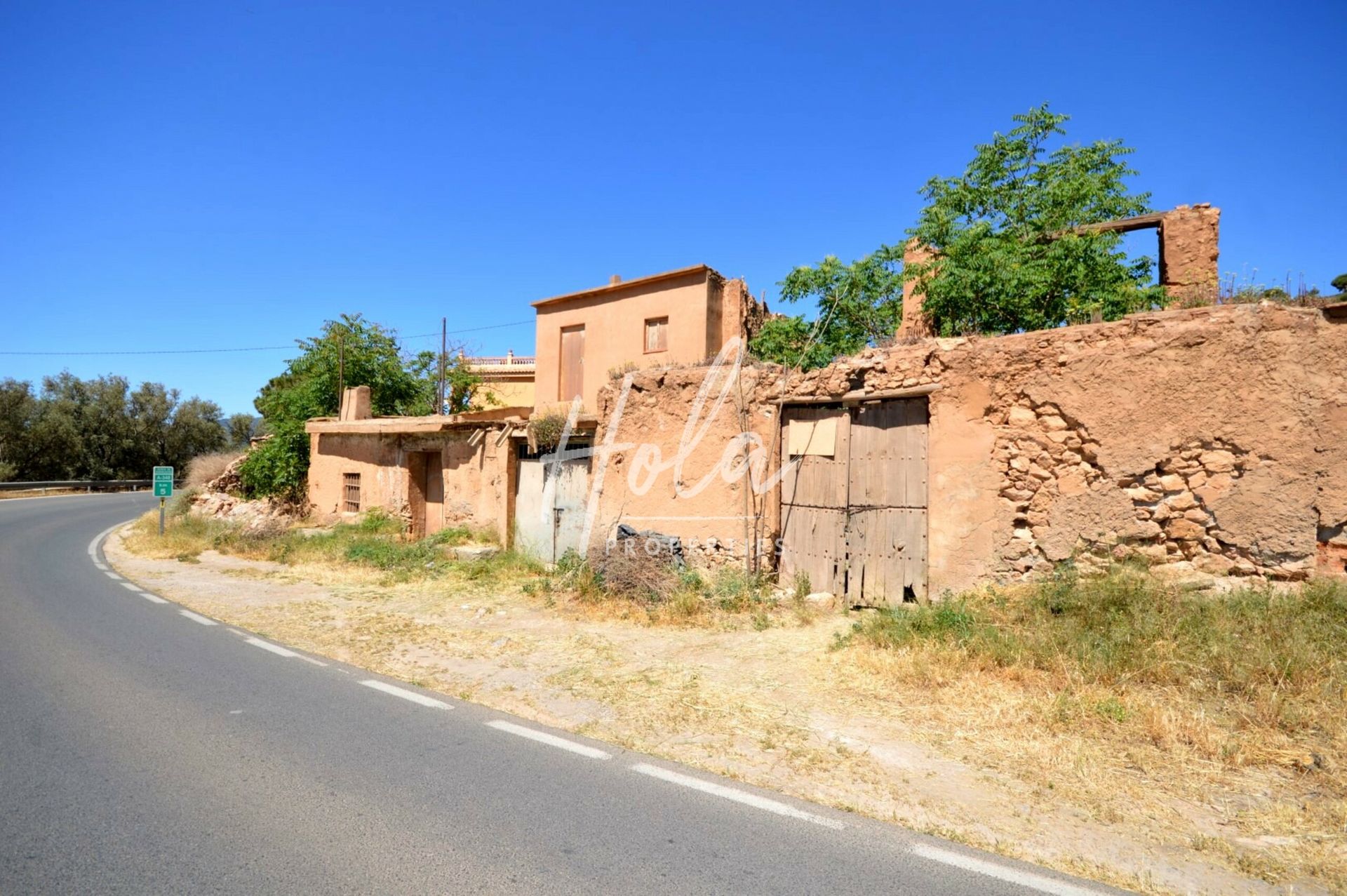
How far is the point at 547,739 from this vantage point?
4.75 meters

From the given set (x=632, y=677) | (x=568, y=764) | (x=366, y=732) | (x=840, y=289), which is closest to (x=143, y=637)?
(x=366, y=732)

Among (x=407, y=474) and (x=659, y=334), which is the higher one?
(x=659, y=334)

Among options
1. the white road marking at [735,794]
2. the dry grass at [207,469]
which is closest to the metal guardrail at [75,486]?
the dry grass at [207,469]

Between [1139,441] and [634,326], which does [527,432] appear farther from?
[1139,441]

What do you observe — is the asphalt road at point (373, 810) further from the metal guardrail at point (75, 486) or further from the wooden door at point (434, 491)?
the metal guardrail at point (75, 486)

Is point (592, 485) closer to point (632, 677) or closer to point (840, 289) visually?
point (632, 677)

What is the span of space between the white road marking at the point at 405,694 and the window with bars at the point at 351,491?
1195 centimetres

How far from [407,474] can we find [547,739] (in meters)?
11.9

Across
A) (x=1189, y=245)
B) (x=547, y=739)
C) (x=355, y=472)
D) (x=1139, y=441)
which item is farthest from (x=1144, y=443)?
(x=355, y=472)

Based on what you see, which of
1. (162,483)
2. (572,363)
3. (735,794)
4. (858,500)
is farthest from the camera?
(572,363)

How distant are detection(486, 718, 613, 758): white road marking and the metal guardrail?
35628 mm

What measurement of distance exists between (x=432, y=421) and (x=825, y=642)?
10158mm

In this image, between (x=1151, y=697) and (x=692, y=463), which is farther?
(x=692, y=463)

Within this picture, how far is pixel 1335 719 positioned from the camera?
4402 mm
